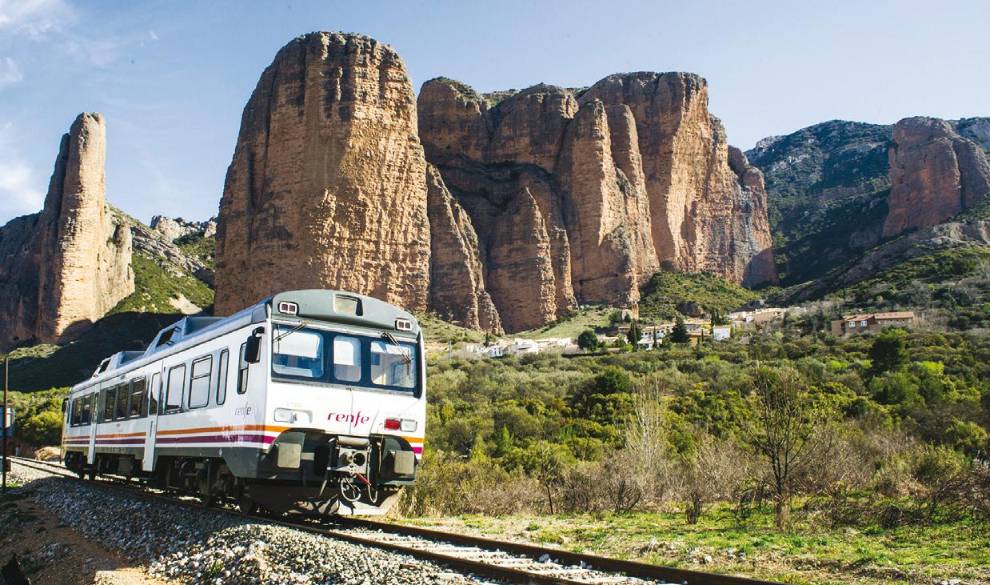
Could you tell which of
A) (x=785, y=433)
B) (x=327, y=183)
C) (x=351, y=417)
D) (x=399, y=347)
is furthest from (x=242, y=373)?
(x=327, y=183)

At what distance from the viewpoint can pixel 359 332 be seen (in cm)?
1144

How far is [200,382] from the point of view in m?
12.4

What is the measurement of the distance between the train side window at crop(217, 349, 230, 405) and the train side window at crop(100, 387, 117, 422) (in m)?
6.92

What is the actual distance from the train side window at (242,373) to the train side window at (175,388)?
8.26 ft

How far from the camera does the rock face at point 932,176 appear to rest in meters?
97.1

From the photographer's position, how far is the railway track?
7094 mm

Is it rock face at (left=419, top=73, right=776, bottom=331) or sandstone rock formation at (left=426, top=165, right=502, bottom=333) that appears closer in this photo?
sandstone rock formation at (left=426, top=165, right=502, bottom=333)

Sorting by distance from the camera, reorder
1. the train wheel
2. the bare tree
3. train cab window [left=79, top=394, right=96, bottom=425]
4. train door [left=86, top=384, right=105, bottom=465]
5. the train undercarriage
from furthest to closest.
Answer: train cab window [left=79, top=394, right=96, bottom=425] < train door [left=86, top=384, right=105, bottom=465] < the bare tree < the train wheel < the train undercarriage

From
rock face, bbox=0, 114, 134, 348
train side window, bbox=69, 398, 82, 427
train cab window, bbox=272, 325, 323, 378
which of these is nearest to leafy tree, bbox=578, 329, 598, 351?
rock face, bbox=0, 114, 134, 348

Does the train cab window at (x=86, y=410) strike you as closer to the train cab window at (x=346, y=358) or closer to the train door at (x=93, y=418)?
the train door at (x=93, y=418)

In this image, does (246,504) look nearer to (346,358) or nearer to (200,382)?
(200,382)

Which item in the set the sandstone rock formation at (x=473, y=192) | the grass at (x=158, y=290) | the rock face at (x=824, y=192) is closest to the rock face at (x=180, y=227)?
the grass at (x=158, y=290)

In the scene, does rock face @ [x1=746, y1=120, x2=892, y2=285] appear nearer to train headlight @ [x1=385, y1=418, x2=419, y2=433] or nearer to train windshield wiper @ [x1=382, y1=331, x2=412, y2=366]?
train windshield wiper @ [x1=382, y1=331, x2=412, y2=366]

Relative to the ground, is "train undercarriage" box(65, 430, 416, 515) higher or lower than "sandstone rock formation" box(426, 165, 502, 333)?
A: lower
